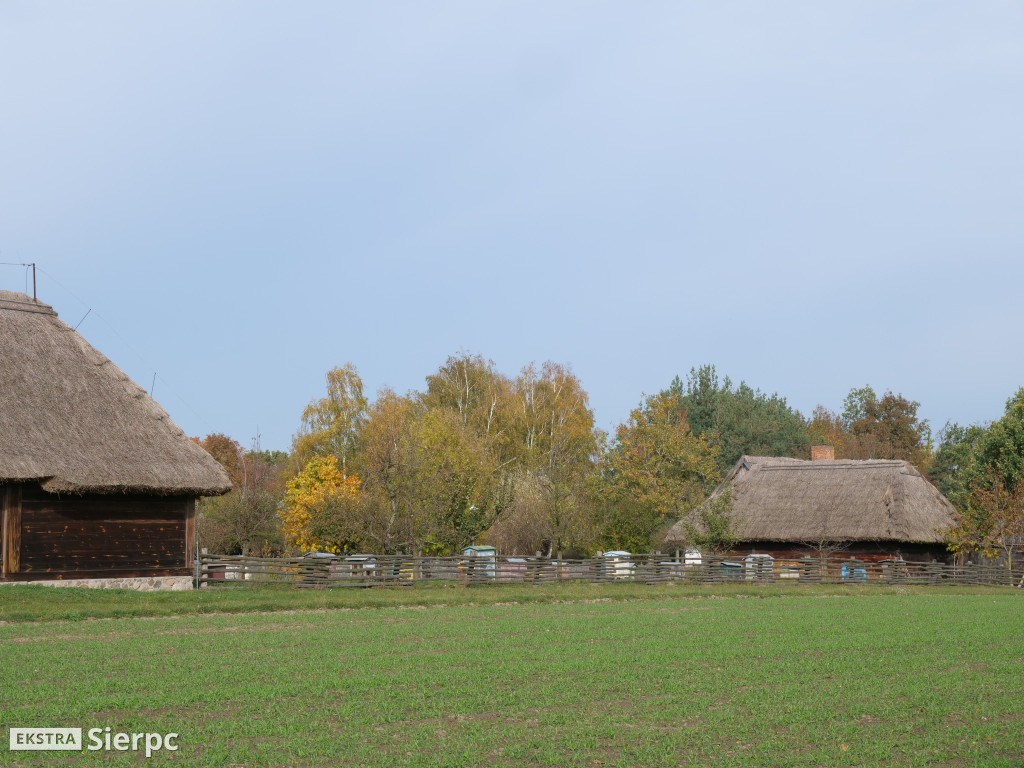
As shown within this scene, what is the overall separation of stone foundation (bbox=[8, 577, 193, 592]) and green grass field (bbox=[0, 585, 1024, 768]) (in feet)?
11.7

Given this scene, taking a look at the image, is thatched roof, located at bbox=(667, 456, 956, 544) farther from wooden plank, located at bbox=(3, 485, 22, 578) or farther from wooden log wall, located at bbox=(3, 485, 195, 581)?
wooden plank, located at bbox=(3, 485, 22, 578)

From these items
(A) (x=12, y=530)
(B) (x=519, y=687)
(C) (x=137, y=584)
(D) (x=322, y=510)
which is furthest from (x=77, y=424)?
(B) (x=519, y=687)

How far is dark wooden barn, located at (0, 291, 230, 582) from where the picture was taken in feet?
77.1

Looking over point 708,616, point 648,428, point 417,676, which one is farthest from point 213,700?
point 648,428

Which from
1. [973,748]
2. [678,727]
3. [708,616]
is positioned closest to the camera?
[973,748]

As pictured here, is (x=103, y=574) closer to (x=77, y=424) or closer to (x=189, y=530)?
(x=189, y=530)

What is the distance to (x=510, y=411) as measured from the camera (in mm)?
58188

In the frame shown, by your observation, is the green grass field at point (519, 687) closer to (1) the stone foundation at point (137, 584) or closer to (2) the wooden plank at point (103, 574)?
(2) the wooden plank at point (103, 574)

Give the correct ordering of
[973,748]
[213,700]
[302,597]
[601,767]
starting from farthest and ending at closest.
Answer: [302,597]
[213,700]
[973,748]
[601,767]

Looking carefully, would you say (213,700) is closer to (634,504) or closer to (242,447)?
(634,504)

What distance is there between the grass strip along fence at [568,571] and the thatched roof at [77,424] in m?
3.07

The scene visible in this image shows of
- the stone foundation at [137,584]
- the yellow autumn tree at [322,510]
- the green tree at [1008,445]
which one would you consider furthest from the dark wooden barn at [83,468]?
the green tree at [1008,445]

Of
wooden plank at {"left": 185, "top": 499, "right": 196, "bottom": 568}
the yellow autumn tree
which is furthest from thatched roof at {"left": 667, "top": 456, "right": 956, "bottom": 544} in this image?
wooden plank at {"left": 185, "top": 499, "right": 196, "bottom": 568}

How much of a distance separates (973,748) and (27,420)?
2239cm
